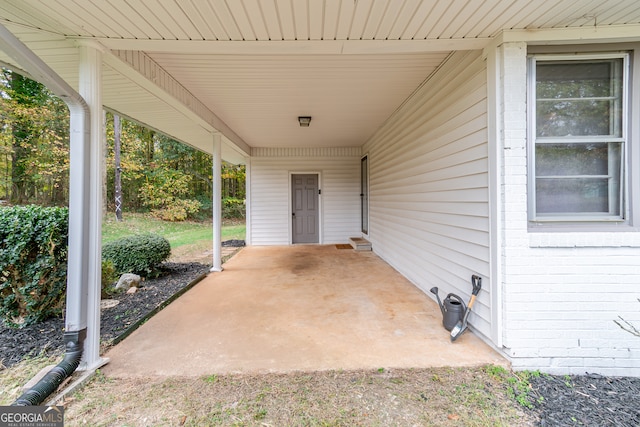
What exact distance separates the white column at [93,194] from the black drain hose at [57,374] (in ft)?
0.18

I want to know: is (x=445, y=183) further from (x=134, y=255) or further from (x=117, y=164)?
(x=117, y=164)

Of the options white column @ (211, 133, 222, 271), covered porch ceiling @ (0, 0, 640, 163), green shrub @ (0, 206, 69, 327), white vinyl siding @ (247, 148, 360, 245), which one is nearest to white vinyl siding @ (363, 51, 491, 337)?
covered porch ceiling @ (0, 0, 640, 163)

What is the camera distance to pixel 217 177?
450 centimetres

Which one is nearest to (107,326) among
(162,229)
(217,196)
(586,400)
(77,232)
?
(77,232)

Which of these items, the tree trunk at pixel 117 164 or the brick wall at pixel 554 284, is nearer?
the brick wall at pixel 554 284

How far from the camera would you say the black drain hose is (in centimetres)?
149

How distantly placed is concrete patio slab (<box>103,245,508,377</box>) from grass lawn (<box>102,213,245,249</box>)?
5657mm

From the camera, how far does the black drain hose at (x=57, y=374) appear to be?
1.49 meters

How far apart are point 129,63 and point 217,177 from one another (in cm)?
232

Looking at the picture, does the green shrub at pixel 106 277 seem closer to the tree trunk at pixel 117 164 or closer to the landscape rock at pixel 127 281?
the landscape rock at pixel 127 281

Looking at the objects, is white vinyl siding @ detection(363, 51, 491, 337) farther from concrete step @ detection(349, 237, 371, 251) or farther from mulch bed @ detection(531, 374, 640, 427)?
concrete step @ detection(349, 237, 371, 251)

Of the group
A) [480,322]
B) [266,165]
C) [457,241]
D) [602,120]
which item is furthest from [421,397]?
[266,165]

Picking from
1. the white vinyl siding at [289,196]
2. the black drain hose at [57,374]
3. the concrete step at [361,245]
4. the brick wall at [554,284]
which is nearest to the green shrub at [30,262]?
the black drain hose at [57,374]

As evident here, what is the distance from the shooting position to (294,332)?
239 cm
